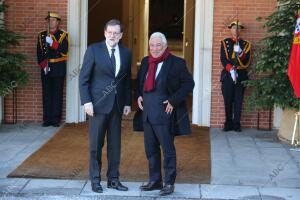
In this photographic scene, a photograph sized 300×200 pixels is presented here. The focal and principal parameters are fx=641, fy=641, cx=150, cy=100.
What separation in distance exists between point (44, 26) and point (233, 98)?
3.40m

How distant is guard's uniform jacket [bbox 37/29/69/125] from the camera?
10.5 m

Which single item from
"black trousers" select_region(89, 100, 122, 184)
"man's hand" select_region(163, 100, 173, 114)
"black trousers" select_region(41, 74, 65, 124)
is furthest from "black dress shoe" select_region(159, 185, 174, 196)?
"black trousers" select_region(41, 74, 65, 124)

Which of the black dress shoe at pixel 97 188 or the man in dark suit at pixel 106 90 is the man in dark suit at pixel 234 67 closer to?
the man in dark suit at pixel 106 90

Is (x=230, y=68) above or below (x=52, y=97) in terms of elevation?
above

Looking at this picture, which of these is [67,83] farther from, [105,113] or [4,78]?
[105,113]

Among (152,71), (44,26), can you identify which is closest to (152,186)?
(152,71)

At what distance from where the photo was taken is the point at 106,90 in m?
6.75

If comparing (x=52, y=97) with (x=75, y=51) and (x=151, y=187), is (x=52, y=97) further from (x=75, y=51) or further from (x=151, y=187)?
(x=151, y=187)

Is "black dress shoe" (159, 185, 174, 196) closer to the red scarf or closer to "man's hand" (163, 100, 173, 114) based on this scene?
"man's hand" (163, 100, 173, 114)

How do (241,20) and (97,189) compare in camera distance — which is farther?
(241,20)

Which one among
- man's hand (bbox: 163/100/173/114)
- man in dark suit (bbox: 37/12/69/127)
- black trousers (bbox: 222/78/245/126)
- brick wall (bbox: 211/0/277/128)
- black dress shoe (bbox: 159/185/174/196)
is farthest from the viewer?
brick wall (bbox: 211/0/277/128)

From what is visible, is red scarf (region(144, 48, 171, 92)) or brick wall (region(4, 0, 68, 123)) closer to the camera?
red scarf (region(144, 48, 171, 92))

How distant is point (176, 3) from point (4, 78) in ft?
18.9

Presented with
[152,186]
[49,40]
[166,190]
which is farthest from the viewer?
[49,40]
